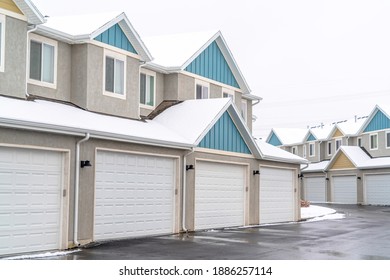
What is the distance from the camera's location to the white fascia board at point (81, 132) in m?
12.1

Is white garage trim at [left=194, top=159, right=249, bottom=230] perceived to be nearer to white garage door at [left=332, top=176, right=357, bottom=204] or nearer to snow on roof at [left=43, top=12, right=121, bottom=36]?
snow on roof at [left=43, top=12, right=121, bottom=36]

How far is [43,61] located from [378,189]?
31.1 meters

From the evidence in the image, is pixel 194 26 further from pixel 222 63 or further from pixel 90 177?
pixel 90 177

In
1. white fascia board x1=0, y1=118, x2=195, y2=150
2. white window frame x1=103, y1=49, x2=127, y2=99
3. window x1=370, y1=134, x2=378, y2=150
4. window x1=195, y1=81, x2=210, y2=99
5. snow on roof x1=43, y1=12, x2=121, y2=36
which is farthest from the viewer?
window x1=370, y1=134, x2=378, y2=150

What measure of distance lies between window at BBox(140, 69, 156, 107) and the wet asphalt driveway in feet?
17.9

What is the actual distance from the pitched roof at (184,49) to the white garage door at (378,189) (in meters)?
18.8

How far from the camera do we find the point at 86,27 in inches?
684

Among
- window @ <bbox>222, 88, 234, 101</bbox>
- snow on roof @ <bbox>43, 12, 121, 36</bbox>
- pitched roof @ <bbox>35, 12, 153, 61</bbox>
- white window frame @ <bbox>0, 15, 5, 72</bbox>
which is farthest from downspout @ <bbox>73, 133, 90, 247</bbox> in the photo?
window @ <bbox>222, 88, 234, 101</bbox>

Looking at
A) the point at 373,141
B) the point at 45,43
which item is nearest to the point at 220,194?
the point at 45,43

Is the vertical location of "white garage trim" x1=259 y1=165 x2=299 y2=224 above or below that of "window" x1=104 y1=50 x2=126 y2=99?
below

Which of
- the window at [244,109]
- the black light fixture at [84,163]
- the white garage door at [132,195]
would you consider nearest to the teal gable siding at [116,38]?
the white garage door at [132,195]

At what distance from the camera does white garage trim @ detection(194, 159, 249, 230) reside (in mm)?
18797

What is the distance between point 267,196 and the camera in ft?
74.6

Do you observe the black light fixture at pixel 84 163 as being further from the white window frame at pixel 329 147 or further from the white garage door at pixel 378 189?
the white window frame at pixel 329 147
